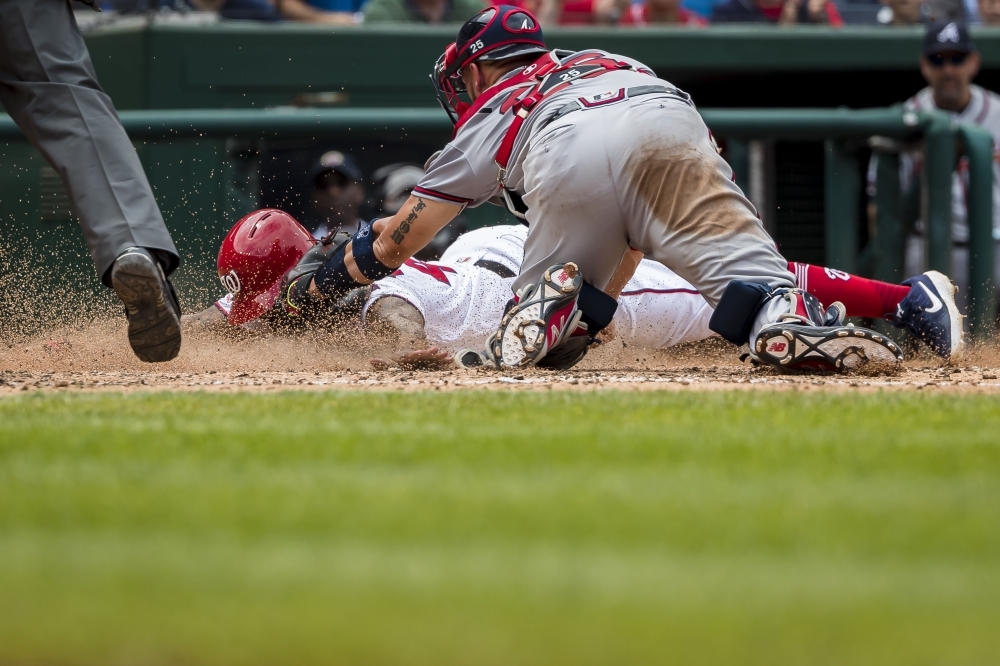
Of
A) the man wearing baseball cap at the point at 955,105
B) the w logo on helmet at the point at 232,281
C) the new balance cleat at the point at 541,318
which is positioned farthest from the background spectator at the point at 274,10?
the new balance cleat at the point at 541,318

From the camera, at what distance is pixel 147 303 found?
4.48 metres

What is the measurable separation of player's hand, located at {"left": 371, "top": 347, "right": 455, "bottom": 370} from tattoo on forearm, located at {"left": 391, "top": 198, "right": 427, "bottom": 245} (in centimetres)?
46

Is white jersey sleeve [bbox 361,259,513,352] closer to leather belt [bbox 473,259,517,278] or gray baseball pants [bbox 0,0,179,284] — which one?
leather belt [bbox 473,259,517,278]

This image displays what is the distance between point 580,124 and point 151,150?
3.64 metres

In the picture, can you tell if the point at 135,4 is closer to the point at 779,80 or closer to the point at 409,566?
the point at 779,80

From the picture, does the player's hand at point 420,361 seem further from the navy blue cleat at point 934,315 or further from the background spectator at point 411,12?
the background spectator at point 411,12

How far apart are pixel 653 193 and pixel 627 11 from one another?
4.66 metres

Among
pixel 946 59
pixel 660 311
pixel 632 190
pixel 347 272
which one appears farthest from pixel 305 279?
pixel 946 59

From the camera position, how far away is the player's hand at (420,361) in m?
5.28

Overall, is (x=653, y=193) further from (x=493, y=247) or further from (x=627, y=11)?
(x=627, y=11)

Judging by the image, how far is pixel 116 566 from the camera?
2.13 m

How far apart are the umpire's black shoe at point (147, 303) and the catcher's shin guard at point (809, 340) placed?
78.3 inches

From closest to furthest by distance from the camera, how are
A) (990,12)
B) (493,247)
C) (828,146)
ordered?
(493,247) → (828,146) → (990,12)

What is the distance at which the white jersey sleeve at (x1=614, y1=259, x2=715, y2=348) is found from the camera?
6.20 metres
